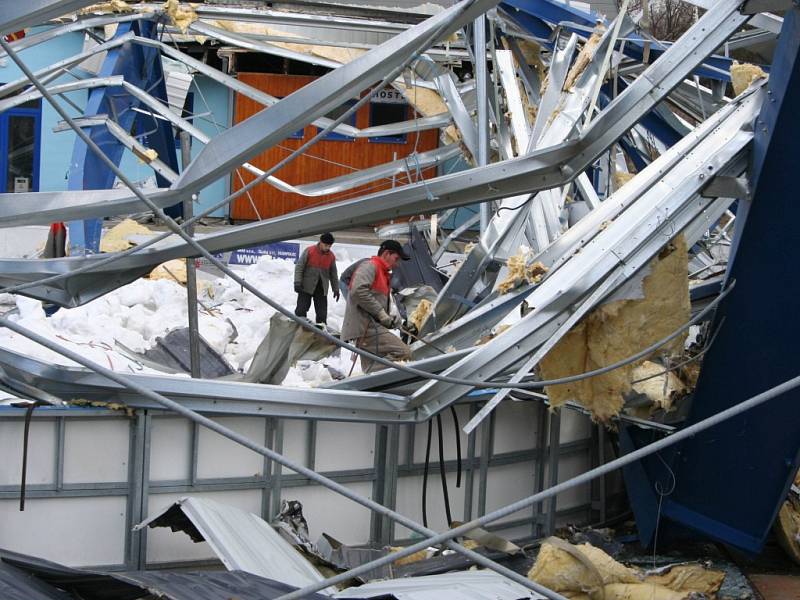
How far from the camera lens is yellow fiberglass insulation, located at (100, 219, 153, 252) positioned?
51.4 feet

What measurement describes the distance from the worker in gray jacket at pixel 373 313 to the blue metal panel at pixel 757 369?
7.11ft

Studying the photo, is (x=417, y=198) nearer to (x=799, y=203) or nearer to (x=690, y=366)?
(x=799, y=203)

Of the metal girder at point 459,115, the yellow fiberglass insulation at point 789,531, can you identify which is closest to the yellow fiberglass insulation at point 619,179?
the metal girder at point 459,115

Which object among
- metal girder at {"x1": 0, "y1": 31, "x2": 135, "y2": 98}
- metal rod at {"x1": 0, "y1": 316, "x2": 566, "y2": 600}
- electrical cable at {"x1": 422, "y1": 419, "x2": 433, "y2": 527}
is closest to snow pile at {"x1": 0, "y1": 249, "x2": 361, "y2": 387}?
electrical cable at {"x1": 422, "y1": 419, "x2": 433, "y2": 527}

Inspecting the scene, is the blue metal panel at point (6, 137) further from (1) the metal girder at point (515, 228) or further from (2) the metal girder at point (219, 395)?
(2) the metal girder at point (219, 395)

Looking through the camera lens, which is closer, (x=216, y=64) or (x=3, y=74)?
(x=3, y=74)

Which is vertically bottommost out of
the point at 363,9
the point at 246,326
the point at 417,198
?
the point at 246,326

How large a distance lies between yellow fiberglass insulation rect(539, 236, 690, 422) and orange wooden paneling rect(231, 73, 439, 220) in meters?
15.8

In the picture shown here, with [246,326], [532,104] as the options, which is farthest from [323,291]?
[532,104]

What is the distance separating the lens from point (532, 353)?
22.3ft

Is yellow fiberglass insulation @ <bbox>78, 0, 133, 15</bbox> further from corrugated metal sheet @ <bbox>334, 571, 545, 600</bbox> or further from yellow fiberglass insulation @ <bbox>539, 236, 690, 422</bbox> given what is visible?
corrugated metal sheet @ <bbox>334, 571, 545, 600</bbox>

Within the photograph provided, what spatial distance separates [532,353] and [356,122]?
18144 millimetres

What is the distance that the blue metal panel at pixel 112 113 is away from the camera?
1321cm

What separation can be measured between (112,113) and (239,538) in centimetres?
860
